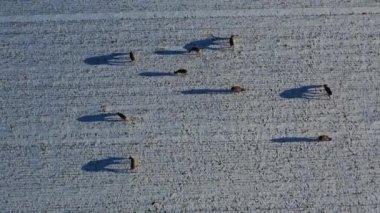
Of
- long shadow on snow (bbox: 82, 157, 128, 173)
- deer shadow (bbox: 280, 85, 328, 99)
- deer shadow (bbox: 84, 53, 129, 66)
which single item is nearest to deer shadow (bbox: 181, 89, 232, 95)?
deer shadow (bbox: 280, 85, 328, 99)

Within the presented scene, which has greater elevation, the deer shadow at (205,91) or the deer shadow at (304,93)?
Result: the deer shadow at (205,91)

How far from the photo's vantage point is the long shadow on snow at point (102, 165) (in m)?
3.88

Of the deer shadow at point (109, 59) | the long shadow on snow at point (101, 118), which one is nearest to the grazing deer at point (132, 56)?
the deer shadow at point (109, 59)

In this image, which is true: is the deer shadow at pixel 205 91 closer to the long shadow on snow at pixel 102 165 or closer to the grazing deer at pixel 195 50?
the grazing deer at pixel 195 50

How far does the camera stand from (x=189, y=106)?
13.1ft

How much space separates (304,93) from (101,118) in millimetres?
1340

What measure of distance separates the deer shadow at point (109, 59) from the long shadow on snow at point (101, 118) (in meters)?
0.36

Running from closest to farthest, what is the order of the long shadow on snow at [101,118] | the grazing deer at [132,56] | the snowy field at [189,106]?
1. the snowy field at [189,106]
2. the long shadow on snow at [101,118]
3. the grazing deer at [132,56]

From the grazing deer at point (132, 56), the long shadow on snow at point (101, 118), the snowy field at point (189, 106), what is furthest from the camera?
the grazing deer at point (132, 56)

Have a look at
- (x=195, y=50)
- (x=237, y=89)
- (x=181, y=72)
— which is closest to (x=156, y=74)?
(x=181, y=72)

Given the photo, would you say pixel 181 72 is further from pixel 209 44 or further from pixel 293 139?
pixel 293 139

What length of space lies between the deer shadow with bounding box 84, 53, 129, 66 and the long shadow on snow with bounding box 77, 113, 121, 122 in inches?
14.3

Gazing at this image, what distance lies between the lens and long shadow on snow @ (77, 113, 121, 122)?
157 inches

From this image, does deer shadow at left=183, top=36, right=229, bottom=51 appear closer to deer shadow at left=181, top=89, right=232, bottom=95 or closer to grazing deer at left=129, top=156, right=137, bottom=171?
deer shadow at left=181, top=89, right=232, bottom=95
